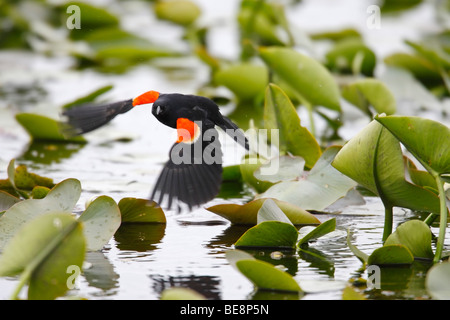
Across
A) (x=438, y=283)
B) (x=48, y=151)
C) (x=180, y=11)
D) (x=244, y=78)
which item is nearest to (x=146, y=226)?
(x=438, y=283)

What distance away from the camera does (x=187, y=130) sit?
223cm

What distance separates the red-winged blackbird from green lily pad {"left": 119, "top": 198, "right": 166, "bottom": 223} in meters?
0.04

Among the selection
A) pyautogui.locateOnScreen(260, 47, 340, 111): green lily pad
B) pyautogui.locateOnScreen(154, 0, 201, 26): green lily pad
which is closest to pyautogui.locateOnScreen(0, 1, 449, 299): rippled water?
pyautogui.locateOnScreen(260, 47, 340, 111): green lily pad

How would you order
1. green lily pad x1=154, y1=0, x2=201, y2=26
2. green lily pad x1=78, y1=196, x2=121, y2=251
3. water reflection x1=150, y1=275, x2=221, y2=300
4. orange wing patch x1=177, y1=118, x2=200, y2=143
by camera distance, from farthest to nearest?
1. green lily pad x1=154, y1=0, x2=201, y2=26
2. orange wing patch x1=177, y1=118, x2=200, y2=143
3. green lily pad x1=78, y1=196, x2=121, y2=251
4. water reflection x1=150, y1=275, x2=221, y2=300

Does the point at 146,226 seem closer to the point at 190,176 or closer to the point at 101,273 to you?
the point at 190,176

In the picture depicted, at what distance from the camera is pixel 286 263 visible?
1.94 m

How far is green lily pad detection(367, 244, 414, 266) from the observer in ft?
5.95

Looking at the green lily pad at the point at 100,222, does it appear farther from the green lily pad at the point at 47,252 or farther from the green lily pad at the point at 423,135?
the green lily pad at the point at 423,135

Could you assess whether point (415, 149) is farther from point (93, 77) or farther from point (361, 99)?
point (93, 77)

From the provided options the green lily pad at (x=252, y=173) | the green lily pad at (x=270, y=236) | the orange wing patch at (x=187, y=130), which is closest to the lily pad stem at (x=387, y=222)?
the green lily pad at (x=270, y=236)

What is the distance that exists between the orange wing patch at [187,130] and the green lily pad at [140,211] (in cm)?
21

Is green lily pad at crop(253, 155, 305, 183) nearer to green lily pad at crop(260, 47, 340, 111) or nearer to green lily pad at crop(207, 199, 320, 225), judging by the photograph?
green lily pad at crop(207, 199, 320, 225)

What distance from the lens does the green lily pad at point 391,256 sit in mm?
1813
